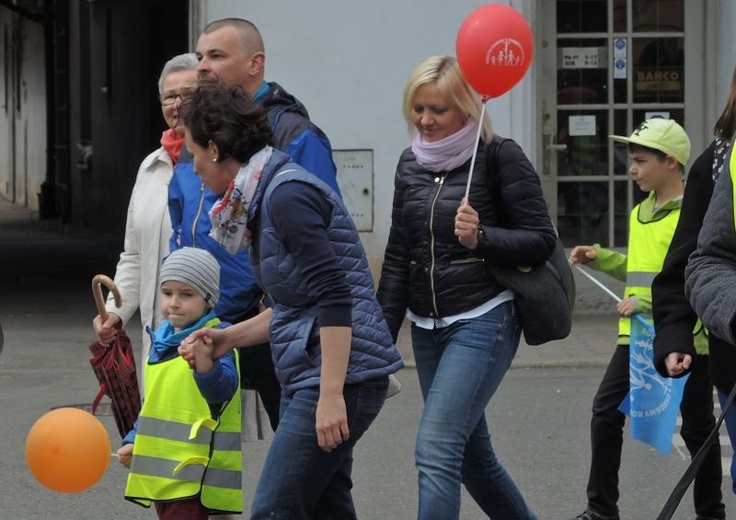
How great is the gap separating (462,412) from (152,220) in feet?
5.08

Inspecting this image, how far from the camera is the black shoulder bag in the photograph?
4.80 meters

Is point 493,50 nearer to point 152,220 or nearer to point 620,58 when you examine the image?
point 152,220

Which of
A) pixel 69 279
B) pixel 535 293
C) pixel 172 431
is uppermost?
pixel 535 293

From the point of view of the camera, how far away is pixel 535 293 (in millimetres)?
4797

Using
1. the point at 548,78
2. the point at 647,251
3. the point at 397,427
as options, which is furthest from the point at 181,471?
the point at 548,78

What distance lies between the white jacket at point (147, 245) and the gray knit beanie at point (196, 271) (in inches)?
Answer: 30.1

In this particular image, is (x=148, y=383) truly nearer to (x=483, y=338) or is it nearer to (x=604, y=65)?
(x=483, y=338)

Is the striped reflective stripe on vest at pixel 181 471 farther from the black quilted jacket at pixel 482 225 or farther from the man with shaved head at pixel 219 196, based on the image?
the black quilted jacket at pixel 482 225

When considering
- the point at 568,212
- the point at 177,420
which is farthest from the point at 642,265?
the point at 568,212

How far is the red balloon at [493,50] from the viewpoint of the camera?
4859mm

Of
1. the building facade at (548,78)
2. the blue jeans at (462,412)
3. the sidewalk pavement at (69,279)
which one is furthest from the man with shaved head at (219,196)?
the building facade at (548,78)

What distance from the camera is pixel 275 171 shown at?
4.28m

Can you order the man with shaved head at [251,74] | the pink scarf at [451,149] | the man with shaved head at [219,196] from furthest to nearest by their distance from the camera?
the man with shaved head at [219,196] < the man with shaved head at [251,74] < the pink scarf at [451,149]

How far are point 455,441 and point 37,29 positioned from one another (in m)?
27.8
